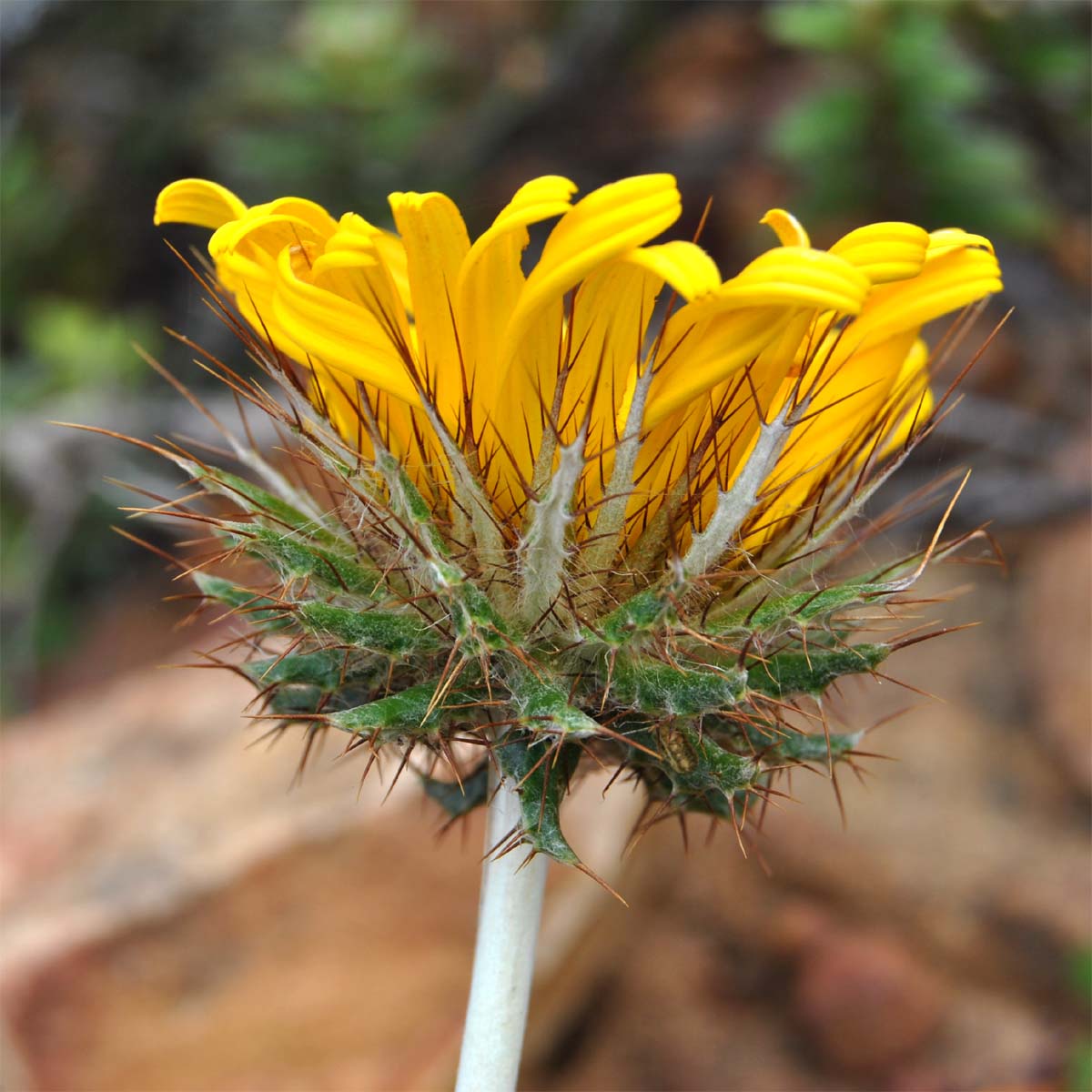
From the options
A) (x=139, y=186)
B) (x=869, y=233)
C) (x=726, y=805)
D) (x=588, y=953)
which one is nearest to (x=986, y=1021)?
(x=588, y=953)

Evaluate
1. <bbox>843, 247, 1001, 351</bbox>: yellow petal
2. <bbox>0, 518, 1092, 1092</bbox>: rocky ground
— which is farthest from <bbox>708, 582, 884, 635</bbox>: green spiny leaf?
<bbox>0, 518, 1092, 1092</bbox>: rocky ground

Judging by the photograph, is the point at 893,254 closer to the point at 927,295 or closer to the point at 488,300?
the point at 927,295

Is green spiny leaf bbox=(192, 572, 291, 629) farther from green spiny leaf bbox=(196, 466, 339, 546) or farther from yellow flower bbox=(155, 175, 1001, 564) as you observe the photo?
yellow flower bbox=(155, 175, 1001, 564)

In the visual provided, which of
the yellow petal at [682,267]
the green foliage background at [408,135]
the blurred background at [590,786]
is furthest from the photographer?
the green foliage background at [408,135]

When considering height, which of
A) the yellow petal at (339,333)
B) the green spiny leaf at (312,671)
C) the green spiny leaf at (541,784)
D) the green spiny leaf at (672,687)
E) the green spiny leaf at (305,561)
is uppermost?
the yellow petal at (339,333)

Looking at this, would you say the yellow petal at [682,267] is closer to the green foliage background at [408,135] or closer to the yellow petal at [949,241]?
the yellow petal at [949,241]

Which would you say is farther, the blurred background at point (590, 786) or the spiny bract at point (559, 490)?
the blurred background at point (590, 786)

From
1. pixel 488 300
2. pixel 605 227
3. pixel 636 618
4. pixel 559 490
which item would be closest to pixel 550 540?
pixel 559 490

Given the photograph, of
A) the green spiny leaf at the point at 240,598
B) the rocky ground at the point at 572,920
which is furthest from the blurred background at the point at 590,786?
the green spiny leaf at the point at 240,598

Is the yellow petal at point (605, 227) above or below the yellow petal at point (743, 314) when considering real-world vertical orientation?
above
